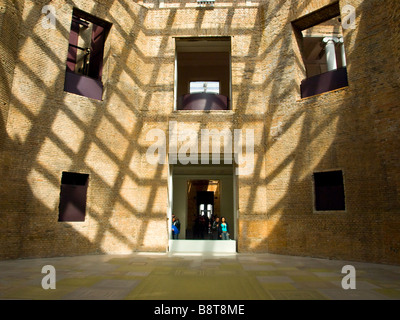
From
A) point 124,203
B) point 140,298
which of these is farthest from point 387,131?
point 124,203

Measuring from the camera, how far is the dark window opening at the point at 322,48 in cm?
1126

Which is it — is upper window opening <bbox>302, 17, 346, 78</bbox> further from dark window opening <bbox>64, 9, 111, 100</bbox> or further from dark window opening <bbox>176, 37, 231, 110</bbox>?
dark window opening <bbox>64, 9, 111, 100</bbox>

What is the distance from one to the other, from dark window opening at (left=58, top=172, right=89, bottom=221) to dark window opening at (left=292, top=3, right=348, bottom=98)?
9496 mm

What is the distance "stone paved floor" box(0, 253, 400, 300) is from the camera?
541 cm

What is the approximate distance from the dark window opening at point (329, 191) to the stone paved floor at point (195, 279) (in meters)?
1.92

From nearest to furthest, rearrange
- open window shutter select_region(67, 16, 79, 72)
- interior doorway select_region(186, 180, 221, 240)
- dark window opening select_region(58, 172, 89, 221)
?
dark window opening select_region(58, 172, 89, 221)
open window shutter select_region(67, 16, 79, 72)
interior doorway select_region(186, 180, 221, 240)

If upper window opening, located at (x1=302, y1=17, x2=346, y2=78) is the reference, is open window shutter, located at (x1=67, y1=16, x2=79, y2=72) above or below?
below

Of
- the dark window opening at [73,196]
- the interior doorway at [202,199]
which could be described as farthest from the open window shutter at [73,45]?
the interior doorway at [202,199]

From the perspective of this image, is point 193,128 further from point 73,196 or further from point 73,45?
point 73,45

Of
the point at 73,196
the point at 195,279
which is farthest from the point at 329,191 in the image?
the point at 73,196

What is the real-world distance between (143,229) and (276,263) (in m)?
5.56

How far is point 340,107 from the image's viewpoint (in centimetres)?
1059

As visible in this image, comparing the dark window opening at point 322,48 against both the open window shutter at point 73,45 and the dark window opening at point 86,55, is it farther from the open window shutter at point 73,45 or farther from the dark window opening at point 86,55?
the open window shutter at point 73,45

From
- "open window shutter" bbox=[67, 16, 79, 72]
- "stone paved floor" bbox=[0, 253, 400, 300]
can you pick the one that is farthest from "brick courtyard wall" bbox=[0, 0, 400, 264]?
"open window shutter" bbox=[67, 16, 79, 72]
